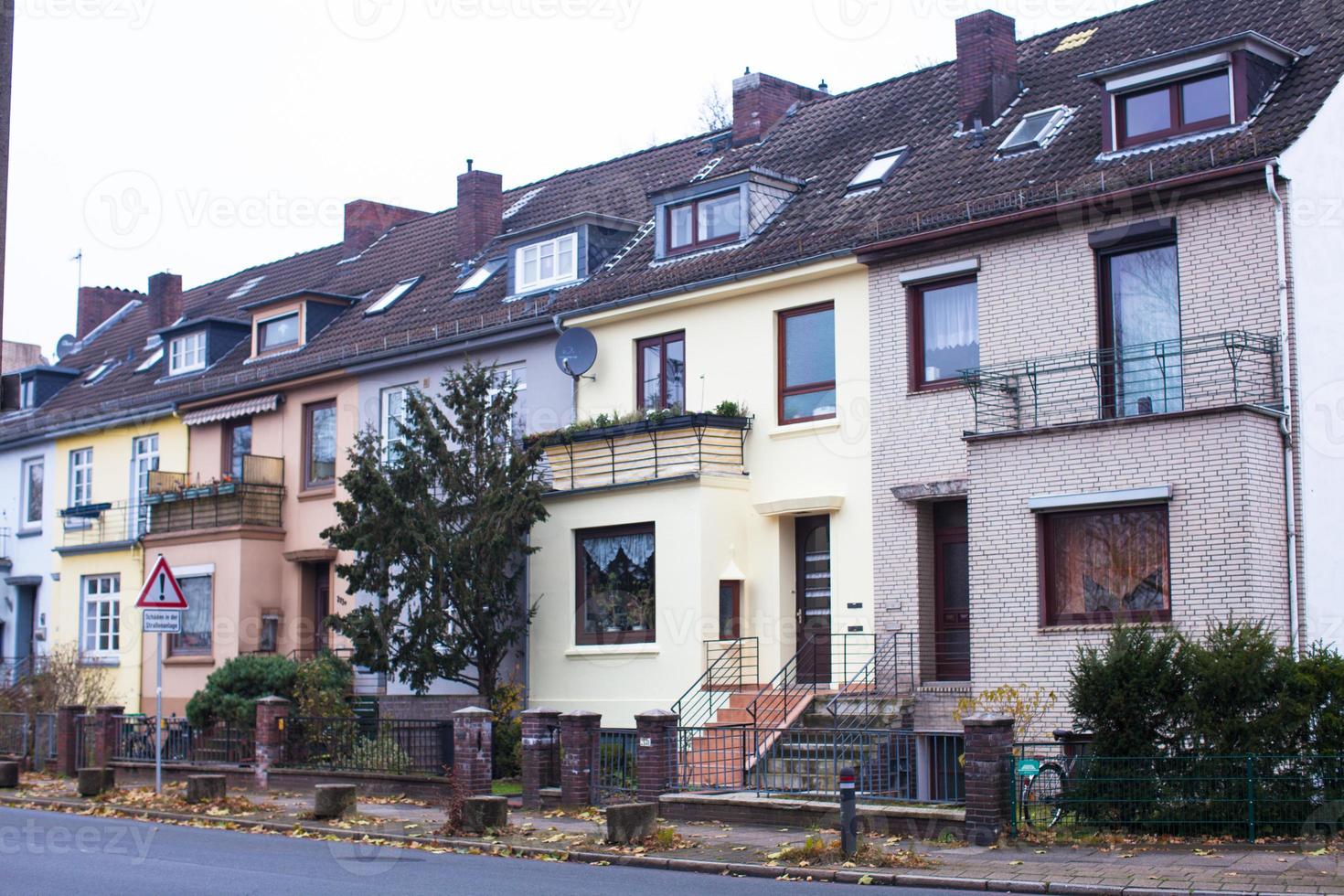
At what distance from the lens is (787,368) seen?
75.4 ft

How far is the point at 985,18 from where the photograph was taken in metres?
24.3

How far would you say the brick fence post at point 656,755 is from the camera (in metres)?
18.4

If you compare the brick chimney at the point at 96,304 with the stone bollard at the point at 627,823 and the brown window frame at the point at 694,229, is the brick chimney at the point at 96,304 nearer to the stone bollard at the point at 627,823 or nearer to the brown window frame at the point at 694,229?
the brown window frame at the point at 694,229

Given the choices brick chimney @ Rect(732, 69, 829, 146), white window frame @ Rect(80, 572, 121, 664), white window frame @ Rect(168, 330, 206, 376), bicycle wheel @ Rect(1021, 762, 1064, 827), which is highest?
brick chimney @ Rect(732, 69, 829, 146)

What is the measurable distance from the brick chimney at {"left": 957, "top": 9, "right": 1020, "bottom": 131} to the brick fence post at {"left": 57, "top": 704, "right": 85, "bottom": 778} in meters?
16.8

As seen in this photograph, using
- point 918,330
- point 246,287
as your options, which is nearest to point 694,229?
point 918,330

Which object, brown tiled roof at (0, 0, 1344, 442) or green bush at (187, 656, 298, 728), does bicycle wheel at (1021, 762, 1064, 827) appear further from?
green bush at (187, 656, 298, 728)

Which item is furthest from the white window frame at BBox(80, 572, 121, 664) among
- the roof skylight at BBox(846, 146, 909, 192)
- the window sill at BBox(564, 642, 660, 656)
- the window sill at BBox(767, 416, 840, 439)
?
the roof skylight at BBox(846, 146, 909, 192)

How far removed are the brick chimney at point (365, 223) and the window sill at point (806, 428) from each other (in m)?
17.6

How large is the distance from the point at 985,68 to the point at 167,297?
24.4 metres

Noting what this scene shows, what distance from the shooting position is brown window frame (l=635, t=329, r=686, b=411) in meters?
24.5

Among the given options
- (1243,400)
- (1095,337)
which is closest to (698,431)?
(1095,337)

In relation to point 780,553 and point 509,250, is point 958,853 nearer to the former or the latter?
point 780,553

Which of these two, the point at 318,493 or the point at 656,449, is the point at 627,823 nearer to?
the point at 656,449
